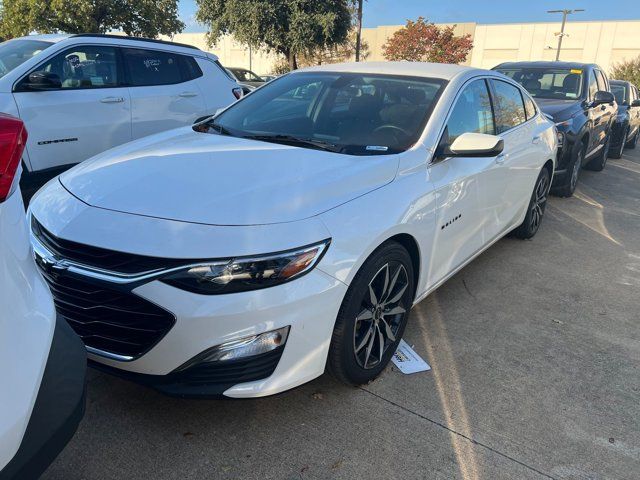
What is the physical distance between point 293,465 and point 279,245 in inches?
38.2

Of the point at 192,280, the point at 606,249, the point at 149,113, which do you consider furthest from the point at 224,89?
the point at 192,280

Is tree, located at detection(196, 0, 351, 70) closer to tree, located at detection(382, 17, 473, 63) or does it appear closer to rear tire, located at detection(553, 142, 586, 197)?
tree, located at detection(382, 17, 473, 63)

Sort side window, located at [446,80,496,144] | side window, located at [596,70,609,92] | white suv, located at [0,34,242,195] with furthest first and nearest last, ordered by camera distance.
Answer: side window, located at [596,70,609,92]
white suv, located at [0,34,242,195]
side window, located at [446,80,496,144]

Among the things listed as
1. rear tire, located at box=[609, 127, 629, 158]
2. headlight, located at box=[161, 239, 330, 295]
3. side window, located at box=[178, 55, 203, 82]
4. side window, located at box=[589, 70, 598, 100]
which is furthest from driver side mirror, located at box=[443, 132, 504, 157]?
rear tire, located at box=[609, 127, 629, 158]

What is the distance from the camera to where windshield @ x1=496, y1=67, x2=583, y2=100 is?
732cm

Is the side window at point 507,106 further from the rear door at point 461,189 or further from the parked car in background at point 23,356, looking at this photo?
the parked car in background at point 23,356

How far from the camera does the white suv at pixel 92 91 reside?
4.96 m

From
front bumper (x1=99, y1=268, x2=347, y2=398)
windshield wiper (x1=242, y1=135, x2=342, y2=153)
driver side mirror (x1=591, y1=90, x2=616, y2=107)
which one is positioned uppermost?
windshield wiper (x1=242, y1=135, x2=342, y2=153)

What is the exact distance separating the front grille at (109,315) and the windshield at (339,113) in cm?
139

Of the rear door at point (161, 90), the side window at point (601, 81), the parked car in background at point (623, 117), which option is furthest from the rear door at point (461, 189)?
the parked car in background at point (623, 117)

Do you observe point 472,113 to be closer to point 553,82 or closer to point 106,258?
point 106,258

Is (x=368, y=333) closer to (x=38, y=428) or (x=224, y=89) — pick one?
(x=38, y=428)

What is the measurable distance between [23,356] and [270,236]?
104cm

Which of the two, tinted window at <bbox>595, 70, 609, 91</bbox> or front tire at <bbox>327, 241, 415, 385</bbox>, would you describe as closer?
front tire at <bbox>327, 241, 415, 385</bbox>
